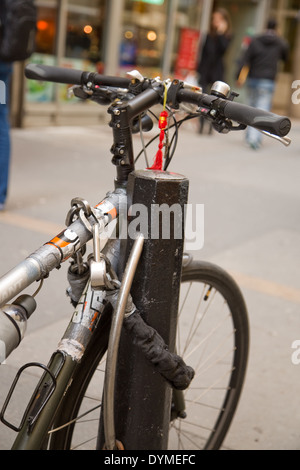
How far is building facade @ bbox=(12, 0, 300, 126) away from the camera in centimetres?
1058

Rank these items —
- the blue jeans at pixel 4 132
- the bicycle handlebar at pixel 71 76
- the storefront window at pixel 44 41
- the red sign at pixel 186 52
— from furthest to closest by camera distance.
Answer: the red sign at pixel 186 52
the storefront window at pixel 44 41
the blue jeans at pixel 4 132
the bicycle handlebar at pixel 71 76

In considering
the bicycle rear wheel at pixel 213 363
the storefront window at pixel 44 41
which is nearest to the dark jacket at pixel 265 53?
the storefront window at pixel 44 41

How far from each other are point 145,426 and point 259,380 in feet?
5.26

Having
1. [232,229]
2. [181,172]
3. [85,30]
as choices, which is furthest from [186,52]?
[232,229]

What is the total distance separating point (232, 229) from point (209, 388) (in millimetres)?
3571

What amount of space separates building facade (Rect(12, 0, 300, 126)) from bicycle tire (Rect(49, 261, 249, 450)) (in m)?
6.41

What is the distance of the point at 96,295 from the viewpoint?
1871mm

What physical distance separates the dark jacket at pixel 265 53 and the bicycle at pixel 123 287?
1005 centimetres

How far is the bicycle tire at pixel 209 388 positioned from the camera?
1976 millimetres

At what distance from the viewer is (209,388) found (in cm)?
270

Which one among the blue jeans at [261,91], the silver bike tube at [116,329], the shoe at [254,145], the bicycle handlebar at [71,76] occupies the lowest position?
the shoe at [254,145]

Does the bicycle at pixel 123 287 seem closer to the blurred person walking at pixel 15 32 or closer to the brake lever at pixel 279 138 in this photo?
the brake lever at pixel 279 138

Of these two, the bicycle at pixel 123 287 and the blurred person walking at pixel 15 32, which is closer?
the bicycle at pixel 123 287

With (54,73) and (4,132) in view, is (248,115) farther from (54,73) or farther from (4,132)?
(4,132)
